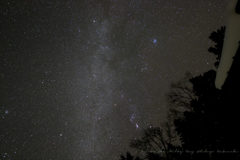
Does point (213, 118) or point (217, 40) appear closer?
point (213, 118)

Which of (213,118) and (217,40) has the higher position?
(217,40)

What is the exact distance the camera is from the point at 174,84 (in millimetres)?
7762

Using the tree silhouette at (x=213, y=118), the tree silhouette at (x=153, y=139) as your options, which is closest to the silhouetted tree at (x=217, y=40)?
the tree silhouette at (x=213, y=118)

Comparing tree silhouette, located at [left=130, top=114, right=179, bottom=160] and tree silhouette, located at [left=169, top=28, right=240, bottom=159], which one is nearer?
tree silhouette, located at [left=169, top=28, right=240, bottom=159]

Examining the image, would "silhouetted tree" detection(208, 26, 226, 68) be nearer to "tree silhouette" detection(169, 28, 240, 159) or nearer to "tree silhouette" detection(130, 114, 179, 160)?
"tree silhouette" detection(169, 28, 240, 159)

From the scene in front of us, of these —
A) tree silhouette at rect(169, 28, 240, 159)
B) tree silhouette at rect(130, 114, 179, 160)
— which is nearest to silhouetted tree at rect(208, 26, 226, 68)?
tree silhouette at rect(169, 28, 240, 159)

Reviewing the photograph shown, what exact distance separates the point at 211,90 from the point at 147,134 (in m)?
7.29

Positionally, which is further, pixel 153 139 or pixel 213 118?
pixel 153 139

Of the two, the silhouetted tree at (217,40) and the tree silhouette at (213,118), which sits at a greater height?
the silhouetted tree at (217,40)

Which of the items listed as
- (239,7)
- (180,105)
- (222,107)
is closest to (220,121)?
(222,107)

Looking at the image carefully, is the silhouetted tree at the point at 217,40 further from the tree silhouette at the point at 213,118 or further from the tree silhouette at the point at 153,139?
the tree silhouette at the point at 153,139

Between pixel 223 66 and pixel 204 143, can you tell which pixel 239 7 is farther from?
pixel 204 143

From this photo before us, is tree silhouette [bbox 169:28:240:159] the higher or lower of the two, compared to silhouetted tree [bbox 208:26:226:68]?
lower

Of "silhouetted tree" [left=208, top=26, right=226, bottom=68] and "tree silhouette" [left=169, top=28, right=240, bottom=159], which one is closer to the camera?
"tree silhouette" [left=169, top=28, right=240, bottom=159]
